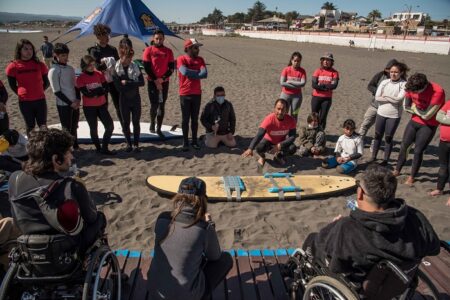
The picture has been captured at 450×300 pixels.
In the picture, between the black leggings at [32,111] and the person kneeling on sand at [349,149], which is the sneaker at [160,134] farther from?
the person kneeling on sand at [349,149]

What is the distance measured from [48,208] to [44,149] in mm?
403

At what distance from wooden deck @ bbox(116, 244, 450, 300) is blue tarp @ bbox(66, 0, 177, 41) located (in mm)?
6528

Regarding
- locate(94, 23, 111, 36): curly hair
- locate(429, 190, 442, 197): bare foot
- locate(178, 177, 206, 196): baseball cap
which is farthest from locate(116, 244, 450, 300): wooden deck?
locate(94, 23, 111, 36): curly hair

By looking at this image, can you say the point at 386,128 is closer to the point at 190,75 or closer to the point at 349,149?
the point at 349,149

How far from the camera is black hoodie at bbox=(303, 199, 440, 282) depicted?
1.93 meters

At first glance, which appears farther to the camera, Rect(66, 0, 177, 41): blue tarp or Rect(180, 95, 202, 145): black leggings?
Rect(66, 0, 177, 41): blue tarp

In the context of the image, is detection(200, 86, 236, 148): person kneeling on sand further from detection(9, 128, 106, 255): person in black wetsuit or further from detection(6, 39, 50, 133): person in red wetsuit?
detection(9, 128, 106, 255): person in black wetsuit

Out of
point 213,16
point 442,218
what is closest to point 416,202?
point 442,218

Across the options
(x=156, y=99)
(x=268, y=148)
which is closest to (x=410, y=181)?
(x=268, y=148)

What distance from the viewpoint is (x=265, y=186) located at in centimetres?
467

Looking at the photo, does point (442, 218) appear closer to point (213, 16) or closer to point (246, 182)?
point (246, 182)

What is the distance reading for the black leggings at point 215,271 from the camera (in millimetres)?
2324

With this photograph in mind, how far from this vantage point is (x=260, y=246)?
356 cm

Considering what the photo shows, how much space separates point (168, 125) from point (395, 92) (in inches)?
189
